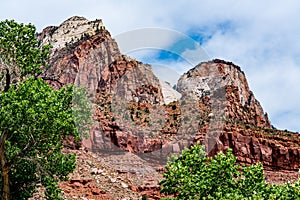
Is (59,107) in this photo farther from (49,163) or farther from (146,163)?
(146,163)

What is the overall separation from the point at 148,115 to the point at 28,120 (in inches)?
3077

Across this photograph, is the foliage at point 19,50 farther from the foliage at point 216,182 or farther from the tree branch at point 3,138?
the foliage at point 216,182

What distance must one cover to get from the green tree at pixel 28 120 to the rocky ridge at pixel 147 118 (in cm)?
2819

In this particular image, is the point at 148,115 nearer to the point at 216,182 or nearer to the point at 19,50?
the point at 19,50

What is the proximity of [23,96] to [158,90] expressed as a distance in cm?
10851

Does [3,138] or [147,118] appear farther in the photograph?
[147,118]


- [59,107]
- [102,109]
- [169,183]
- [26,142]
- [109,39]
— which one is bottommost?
[169,183]

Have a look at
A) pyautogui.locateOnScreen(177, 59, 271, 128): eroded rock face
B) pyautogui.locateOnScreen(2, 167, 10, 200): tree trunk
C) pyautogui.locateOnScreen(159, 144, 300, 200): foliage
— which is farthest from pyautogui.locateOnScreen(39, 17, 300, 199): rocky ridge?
pyautogui.locateOnScreen(159, 144, 300, 200): foliage

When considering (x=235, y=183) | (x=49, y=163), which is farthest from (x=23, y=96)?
(x=235, y=183)

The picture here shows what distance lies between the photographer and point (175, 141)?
301ft

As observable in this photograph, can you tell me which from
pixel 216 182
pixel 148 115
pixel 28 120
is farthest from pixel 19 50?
pixel 148 115

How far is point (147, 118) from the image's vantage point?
9969 cm

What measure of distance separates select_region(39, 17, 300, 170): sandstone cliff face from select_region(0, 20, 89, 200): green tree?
49163mm

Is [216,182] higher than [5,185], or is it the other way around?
[216,182]
